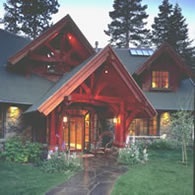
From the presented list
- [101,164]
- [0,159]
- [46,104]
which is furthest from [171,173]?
[0,159]

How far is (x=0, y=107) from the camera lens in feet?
36.9

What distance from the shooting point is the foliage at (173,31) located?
3400cm

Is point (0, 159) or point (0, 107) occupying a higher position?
point (0, 107)

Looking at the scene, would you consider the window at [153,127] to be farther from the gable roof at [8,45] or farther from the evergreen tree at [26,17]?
the evergreen tree at [26,17]

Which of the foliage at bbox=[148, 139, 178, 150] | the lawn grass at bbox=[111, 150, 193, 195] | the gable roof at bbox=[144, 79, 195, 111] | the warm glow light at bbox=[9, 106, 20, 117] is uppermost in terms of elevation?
the gable roof at bbox=[144, 79, 195, 111]

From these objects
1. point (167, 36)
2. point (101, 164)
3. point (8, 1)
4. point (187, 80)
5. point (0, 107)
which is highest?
point (8, 1)

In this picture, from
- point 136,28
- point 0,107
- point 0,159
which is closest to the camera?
point 0,159

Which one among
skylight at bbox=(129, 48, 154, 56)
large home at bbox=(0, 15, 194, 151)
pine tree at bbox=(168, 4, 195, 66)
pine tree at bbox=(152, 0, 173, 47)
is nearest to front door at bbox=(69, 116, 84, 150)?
large home at bbox=(0, 15, 194, 151)

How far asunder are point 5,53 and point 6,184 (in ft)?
31.8

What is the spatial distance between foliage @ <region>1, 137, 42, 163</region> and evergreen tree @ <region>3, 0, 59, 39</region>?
22.5 meters

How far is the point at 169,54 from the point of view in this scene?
16312 millimetres

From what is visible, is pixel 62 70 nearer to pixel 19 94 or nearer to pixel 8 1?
pixel 19 94

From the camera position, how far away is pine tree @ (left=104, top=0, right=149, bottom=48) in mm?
34500

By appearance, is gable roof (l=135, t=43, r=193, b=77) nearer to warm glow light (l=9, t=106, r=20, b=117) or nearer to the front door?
the front door
